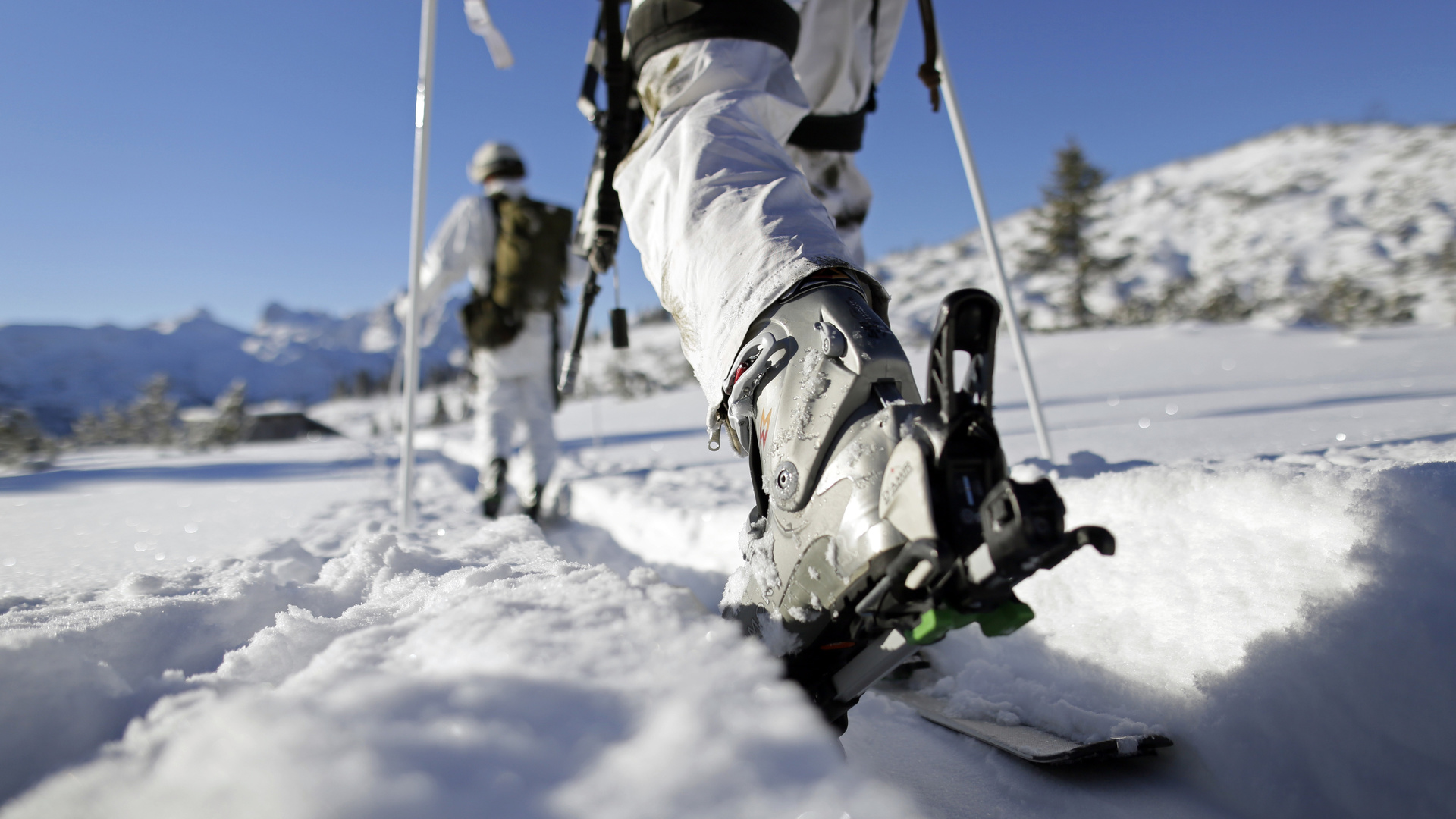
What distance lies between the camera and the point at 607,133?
1134mm

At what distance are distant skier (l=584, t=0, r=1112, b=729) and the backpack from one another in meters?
2.13

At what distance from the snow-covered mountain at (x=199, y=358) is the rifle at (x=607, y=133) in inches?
2536

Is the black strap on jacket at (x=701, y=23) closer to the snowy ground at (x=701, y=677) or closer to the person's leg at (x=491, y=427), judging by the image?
the snowy ground at (x=701, y=677)

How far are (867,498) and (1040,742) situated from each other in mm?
425

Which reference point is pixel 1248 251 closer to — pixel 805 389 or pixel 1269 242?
pixel 1269 242

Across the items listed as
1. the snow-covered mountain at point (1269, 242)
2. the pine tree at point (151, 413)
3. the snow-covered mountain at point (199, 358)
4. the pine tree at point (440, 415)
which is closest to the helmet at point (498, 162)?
the snow-covered mountain at point (1269, 242)

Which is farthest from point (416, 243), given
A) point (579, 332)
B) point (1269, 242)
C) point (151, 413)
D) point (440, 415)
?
point (1269, 242)

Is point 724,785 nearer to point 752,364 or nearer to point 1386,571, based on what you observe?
point 752,364

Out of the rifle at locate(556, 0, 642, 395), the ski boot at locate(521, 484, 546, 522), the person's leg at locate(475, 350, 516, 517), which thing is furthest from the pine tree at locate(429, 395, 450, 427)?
the rifle at locate(556, 0, 642, 395)

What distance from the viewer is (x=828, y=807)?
1.11 feet

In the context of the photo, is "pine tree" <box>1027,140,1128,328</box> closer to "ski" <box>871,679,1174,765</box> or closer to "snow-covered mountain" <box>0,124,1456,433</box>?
"snow-covered mountain" <box>0,124,1456,433</box>

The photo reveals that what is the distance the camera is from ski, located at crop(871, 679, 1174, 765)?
2.13ft

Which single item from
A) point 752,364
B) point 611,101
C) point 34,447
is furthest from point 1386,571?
point 34,447

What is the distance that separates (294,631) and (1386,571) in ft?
3.47
